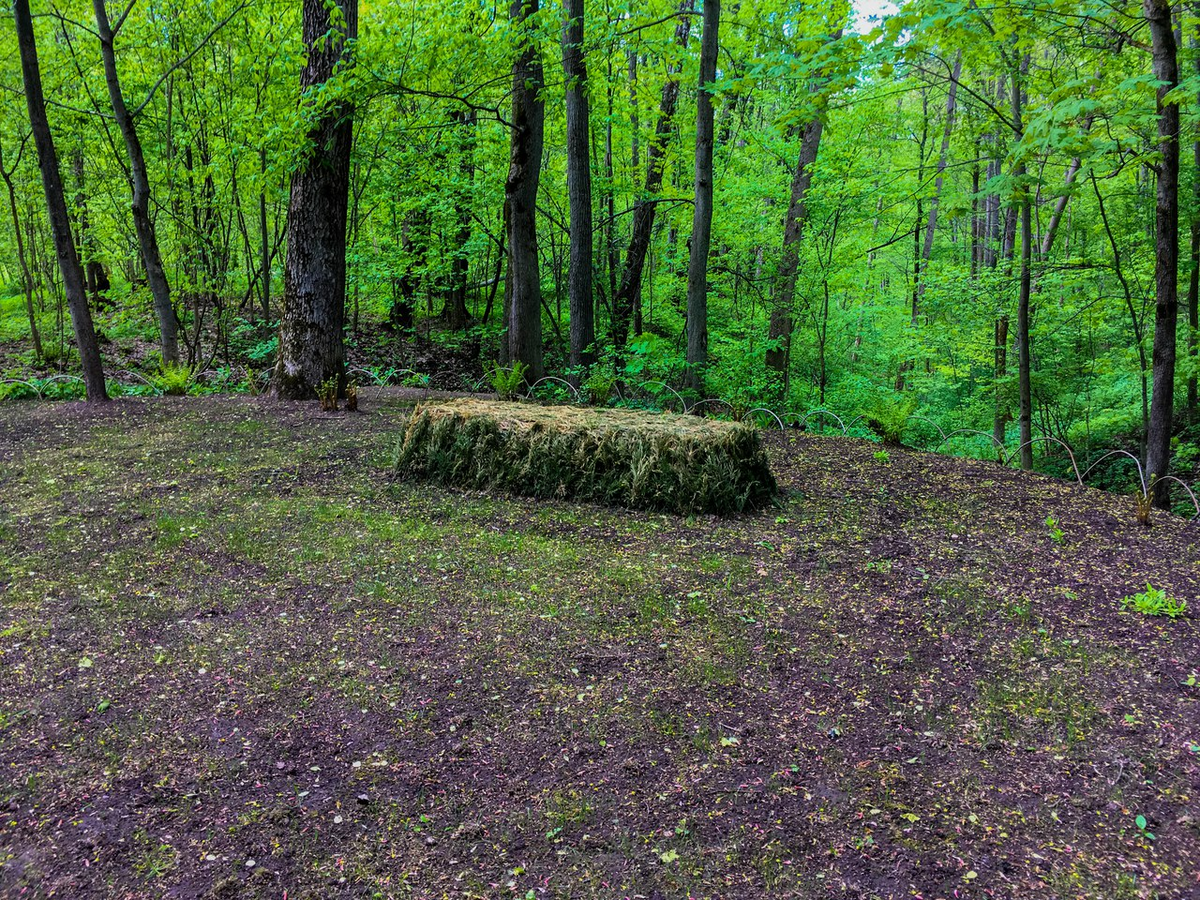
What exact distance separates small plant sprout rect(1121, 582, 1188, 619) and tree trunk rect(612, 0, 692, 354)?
7.23 metres

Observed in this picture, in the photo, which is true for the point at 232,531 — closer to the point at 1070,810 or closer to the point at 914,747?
the point at 914,747

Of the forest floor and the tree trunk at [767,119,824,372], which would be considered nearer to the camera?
the forest floor

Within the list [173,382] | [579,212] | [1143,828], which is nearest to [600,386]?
[579,212]

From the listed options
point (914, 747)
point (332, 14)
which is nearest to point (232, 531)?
point (914, 747)

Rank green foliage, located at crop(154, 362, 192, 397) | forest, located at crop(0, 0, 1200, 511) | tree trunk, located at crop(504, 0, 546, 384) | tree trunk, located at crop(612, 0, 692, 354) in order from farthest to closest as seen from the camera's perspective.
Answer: tree trunk, located at crop(612, 0, 692, 354) → green foliage, located at crop(154, 362, 192, 397) → tree trunk, located at crop(504, 0, 546, 384) → forest, located at crop(0, 0, 1200, 511)

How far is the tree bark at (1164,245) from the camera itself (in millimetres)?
3699

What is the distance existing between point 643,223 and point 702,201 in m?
3.89

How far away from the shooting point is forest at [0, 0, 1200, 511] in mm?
4945

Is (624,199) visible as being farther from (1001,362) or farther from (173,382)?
(173,382)

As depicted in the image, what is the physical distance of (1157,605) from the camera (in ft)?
9.52

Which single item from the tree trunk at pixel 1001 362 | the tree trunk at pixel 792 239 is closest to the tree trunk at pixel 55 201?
the tree trunk at pixel 792 239

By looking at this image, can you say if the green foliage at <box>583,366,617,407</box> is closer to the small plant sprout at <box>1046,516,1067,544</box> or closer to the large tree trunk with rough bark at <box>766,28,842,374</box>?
the large tree trunk with rough bark at <box>766,28,842,374</box>

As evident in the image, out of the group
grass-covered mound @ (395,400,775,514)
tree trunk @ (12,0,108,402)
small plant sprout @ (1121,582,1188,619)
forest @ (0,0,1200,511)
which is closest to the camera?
small plant sprout @ (1121,582,1188,619)

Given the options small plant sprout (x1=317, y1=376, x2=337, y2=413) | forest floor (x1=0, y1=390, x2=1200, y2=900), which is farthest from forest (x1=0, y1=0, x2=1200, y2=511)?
forest floor (x1=0, y1=390, x2=1200, y2=900)
